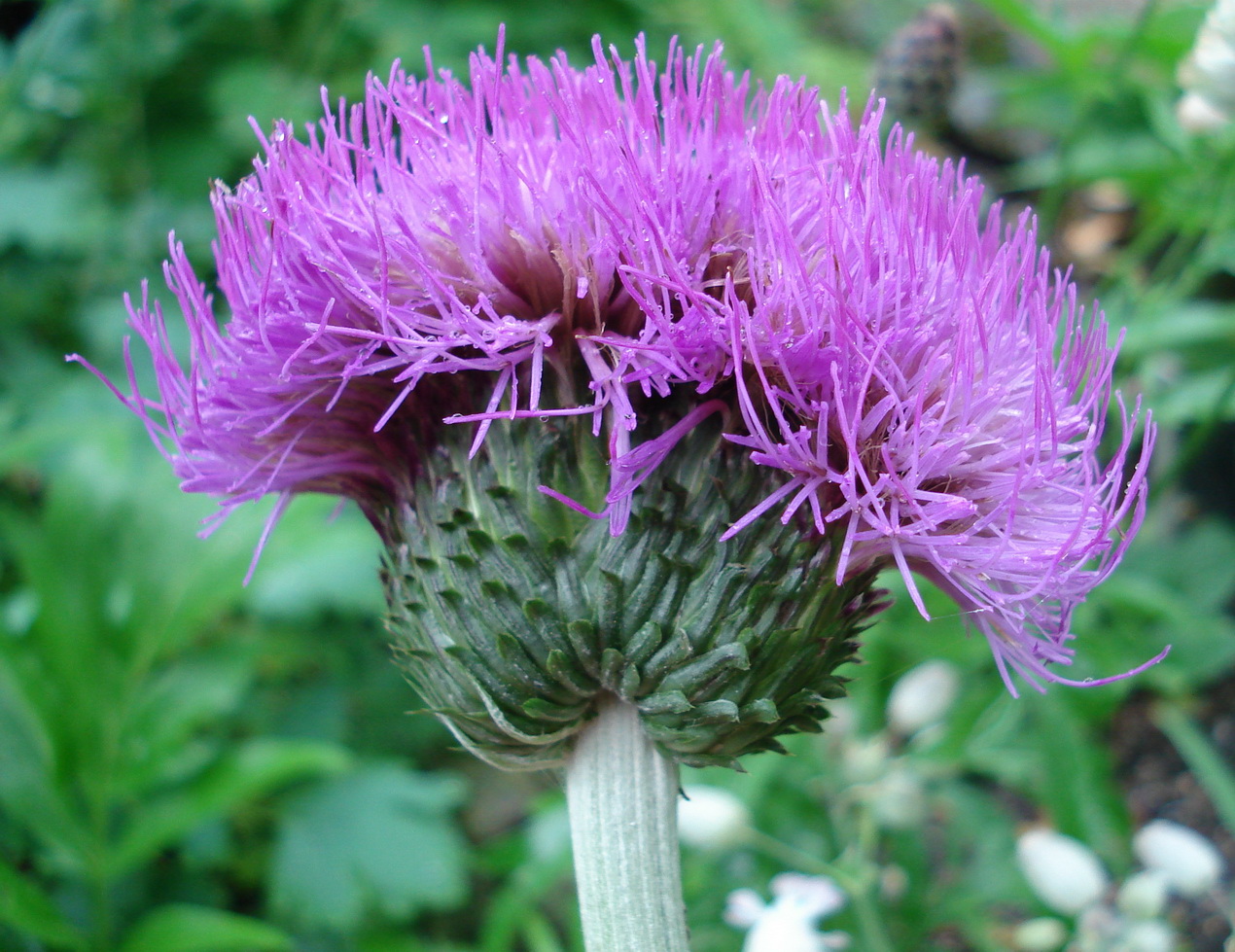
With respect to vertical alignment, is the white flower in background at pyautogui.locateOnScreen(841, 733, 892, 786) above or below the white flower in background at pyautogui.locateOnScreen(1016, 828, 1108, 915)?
above

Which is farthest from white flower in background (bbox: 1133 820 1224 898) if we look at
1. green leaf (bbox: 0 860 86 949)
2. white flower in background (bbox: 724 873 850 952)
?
green leaf (bbox: 0 860 86 949)

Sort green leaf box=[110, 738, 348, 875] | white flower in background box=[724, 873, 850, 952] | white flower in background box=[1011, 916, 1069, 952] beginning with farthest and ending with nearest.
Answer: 1. green leaf box=[110, 738, 348, 875]
2. white flower in background box=[1011, 916, 1069, 952]
3. white flower in background box=[724, 873, 850, 952]

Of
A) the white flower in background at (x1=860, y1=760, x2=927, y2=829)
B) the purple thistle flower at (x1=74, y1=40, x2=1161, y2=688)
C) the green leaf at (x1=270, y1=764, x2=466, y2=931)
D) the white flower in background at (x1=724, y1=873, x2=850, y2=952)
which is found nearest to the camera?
the purple thistle flower at (x1=74, y1=40, x2=1161, y2=688)

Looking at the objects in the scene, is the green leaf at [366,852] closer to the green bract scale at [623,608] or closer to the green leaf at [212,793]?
the green leaf at [212,793]

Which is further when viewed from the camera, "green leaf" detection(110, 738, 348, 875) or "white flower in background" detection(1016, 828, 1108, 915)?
"green leaf" detection(110, 738, 348, 875)

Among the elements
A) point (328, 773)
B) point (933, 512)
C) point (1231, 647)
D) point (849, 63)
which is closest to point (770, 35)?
point (849, 63)

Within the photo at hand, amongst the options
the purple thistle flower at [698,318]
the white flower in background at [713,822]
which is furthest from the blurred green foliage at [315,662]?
the purple thistle flower at [698,318]

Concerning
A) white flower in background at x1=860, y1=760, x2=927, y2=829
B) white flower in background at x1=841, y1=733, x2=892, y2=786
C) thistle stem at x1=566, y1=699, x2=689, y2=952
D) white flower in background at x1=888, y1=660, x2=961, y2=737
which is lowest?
thistle stem at x1=566, y1=699, x2=689, y2=952

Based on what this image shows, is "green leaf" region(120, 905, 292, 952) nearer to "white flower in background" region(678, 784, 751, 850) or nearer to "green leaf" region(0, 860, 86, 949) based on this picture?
"green leaf" region(0, 860, 86, 949)
